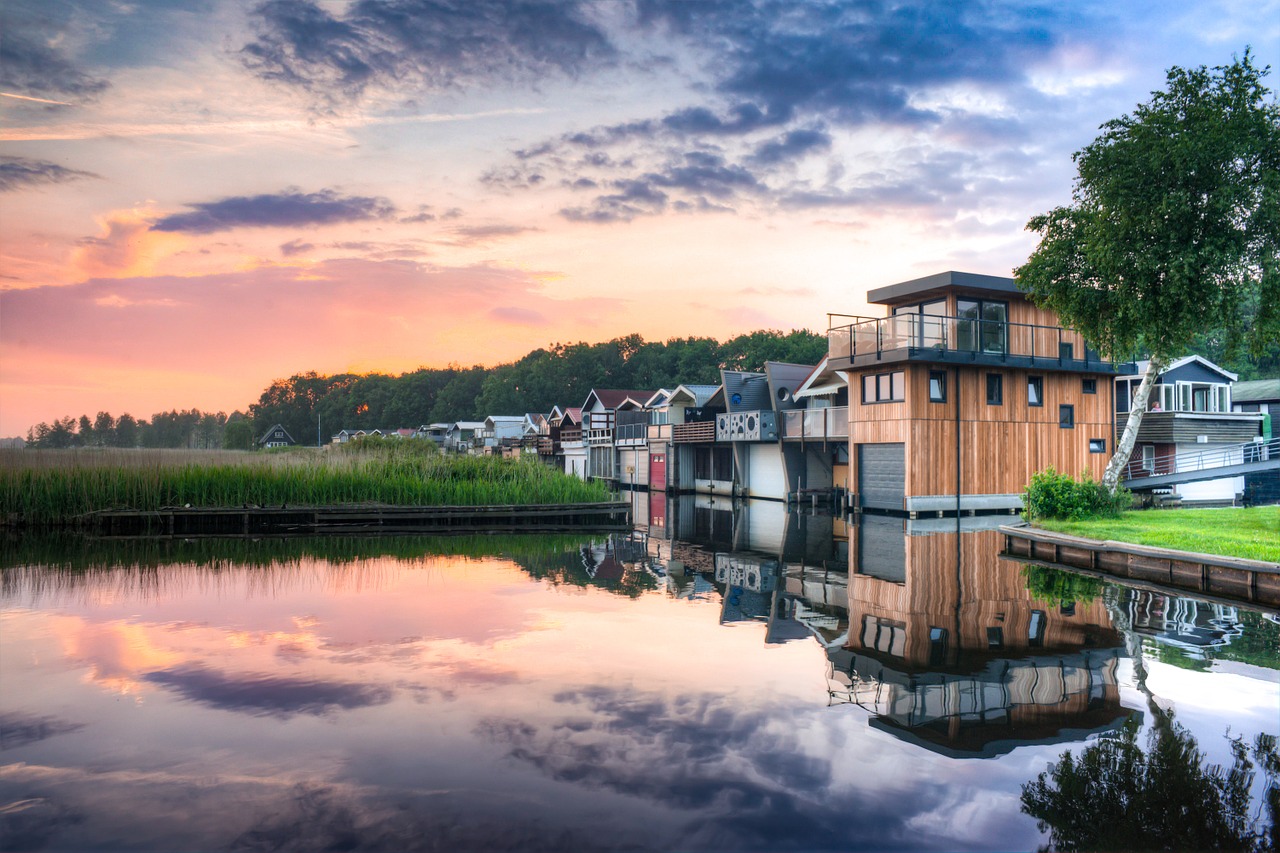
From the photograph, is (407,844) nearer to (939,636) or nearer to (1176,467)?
(939,636)

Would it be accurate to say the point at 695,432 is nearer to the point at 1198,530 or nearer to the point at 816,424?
the point at 816,424

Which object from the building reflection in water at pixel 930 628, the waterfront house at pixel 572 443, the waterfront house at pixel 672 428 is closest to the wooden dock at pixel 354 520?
the building reflection in water at pixel 930 628

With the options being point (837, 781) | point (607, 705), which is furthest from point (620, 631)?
point (837, 781)

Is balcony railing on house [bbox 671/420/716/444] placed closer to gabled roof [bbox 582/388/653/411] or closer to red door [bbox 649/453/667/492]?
red door [bbox 649/453/667/492]

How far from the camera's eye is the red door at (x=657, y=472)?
175ft

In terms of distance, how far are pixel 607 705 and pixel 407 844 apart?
10.6 feet

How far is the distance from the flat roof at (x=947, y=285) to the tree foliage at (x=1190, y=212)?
5570mm

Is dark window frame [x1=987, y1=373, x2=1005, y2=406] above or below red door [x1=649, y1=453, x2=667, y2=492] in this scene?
above

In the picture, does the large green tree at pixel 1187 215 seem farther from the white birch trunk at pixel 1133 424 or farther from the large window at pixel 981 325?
the large window at pixel 981 325

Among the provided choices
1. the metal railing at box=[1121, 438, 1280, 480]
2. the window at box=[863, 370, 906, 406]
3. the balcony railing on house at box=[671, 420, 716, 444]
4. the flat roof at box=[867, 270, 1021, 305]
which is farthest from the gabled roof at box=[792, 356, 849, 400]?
the metal railing at box=[1121, 438, 1280, 480]

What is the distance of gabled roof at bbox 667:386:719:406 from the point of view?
5209 centimetres

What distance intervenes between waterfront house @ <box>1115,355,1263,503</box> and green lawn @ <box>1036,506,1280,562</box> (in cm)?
1382

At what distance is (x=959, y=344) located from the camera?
3156cm

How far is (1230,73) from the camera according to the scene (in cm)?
2364
